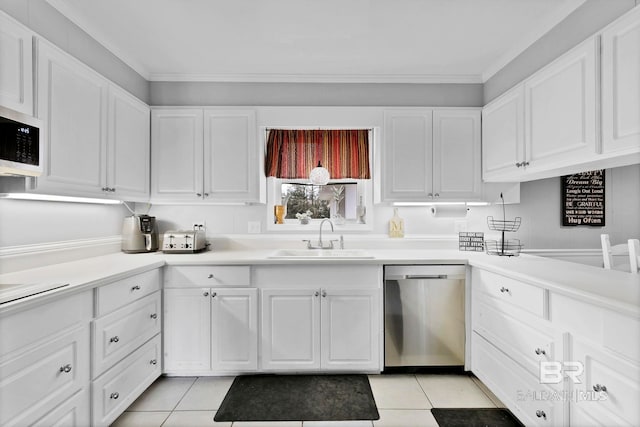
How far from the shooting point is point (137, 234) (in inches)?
105

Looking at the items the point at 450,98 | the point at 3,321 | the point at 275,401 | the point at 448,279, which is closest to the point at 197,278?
the point at 275,401

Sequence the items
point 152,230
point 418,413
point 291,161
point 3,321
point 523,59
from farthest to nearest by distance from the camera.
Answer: point 291,161 → point 152,230 → point 523,59 → point 418,413 → point 3,321

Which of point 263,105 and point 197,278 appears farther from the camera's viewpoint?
point 263,105

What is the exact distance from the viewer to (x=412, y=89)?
2861 millimetres

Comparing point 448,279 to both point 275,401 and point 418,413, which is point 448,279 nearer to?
point 418,413

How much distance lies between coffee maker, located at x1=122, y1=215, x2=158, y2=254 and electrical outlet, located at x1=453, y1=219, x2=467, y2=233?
8.76 feet

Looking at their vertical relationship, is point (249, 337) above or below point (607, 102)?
below

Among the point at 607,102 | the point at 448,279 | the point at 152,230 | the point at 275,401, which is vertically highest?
the point at 607,102

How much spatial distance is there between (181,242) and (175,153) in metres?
0.74

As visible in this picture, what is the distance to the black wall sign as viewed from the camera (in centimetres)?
252

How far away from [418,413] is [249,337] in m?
1.21

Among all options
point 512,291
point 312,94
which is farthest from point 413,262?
point 312,94

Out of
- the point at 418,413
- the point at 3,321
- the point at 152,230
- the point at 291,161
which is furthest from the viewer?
the point at 291,161

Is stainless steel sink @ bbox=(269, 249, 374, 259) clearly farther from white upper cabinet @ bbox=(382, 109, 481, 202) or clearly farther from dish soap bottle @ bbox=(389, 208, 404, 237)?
white upper cabinet @ bbox=(382, 109, 481, 202)
